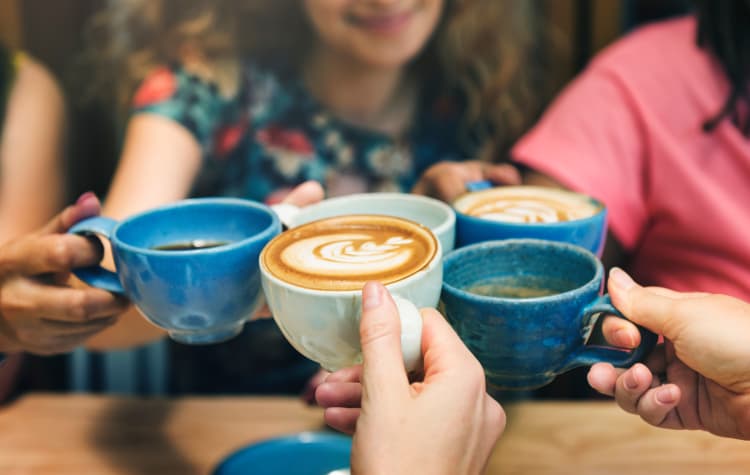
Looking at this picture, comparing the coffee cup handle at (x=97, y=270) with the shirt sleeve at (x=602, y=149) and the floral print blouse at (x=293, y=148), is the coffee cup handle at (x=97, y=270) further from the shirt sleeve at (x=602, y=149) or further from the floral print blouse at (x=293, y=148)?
the shirt sleeve at (x=602, y=149)

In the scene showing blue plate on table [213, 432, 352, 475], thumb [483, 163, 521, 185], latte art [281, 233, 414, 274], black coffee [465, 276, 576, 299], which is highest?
latte art [281, 233, 414, 274]

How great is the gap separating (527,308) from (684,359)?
0.11 metres

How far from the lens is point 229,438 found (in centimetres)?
64

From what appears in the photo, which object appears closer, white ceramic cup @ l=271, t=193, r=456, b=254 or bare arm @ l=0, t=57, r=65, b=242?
white ceramic cup @ l=271, t=193, r=456, b=254

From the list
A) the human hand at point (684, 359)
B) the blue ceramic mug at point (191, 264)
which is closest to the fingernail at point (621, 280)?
the human hand at point (684, 359)

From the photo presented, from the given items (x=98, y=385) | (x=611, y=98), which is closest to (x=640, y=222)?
(x=611, y=98)

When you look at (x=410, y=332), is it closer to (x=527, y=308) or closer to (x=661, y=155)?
(x=527, y=308)

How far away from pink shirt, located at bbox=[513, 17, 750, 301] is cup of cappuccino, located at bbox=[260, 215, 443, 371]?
1.26 ft

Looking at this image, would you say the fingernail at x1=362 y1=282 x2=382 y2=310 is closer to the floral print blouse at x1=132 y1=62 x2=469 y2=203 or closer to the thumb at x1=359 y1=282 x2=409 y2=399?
the thumb at x1=359 y1=282 x2=409 y2=399

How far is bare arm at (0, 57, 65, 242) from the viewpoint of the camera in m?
0.68

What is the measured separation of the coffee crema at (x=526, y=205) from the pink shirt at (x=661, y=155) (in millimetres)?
200

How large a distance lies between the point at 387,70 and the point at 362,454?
1.77 feet

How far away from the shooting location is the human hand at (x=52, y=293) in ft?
1.58

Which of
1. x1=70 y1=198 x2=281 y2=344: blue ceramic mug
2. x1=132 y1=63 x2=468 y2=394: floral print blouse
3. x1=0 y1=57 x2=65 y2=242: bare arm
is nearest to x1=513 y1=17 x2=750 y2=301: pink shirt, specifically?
x1=132 y1=63 x2=468 y2=394: floral print blouse
